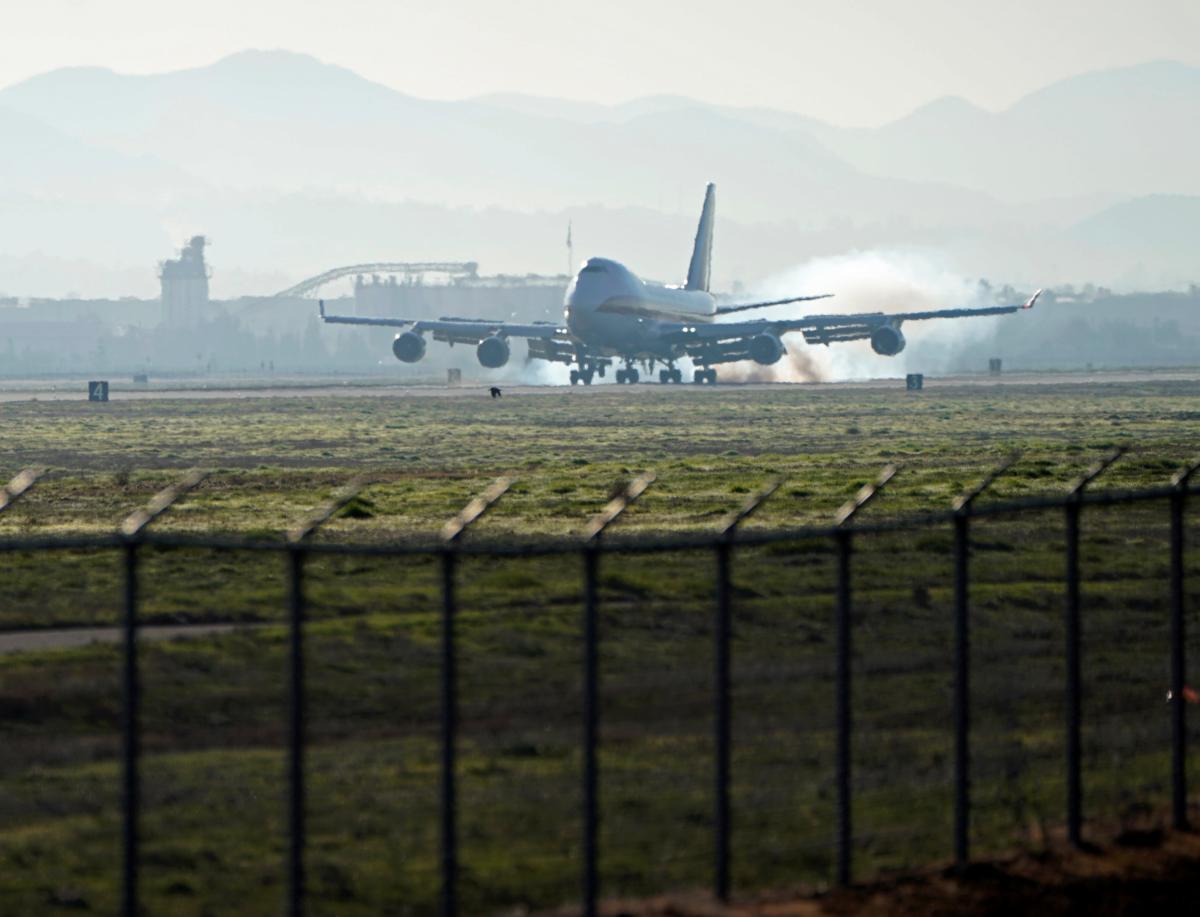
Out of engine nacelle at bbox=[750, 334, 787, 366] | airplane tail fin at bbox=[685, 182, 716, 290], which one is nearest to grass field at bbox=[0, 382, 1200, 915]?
engine nacelle at bbox=[750, 334, 787, 366]

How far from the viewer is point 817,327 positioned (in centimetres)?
11369

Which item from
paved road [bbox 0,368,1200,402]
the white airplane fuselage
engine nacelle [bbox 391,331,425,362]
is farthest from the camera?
paved road [bbox 0,368,1200,402]

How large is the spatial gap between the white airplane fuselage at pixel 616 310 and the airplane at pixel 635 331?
5 centimetres

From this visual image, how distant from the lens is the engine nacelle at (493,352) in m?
107

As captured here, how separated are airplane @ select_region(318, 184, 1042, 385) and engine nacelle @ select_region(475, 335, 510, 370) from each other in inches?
1.9

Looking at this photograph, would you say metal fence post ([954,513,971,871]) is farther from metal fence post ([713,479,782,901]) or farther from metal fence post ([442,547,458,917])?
metal fence post ([442,547,458,917])

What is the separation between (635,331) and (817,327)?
11984 millimetres

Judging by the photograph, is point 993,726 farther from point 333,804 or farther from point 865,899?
point 333,804

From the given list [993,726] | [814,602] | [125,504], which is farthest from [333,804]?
[125,504]

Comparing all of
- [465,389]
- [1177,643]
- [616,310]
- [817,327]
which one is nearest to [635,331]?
[616,310]

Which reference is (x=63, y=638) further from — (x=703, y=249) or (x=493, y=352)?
(x=703, y=249)

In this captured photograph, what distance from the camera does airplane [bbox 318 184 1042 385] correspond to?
102562 millimetres

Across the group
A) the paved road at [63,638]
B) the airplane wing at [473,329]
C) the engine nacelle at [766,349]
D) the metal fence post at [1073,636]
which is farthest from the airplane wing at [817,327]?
the metal fence post at [1073,636]

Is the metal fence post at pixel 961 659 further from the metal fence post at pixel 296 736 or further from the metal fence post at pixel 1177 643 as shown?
the metal fence post at pixel 296 736
